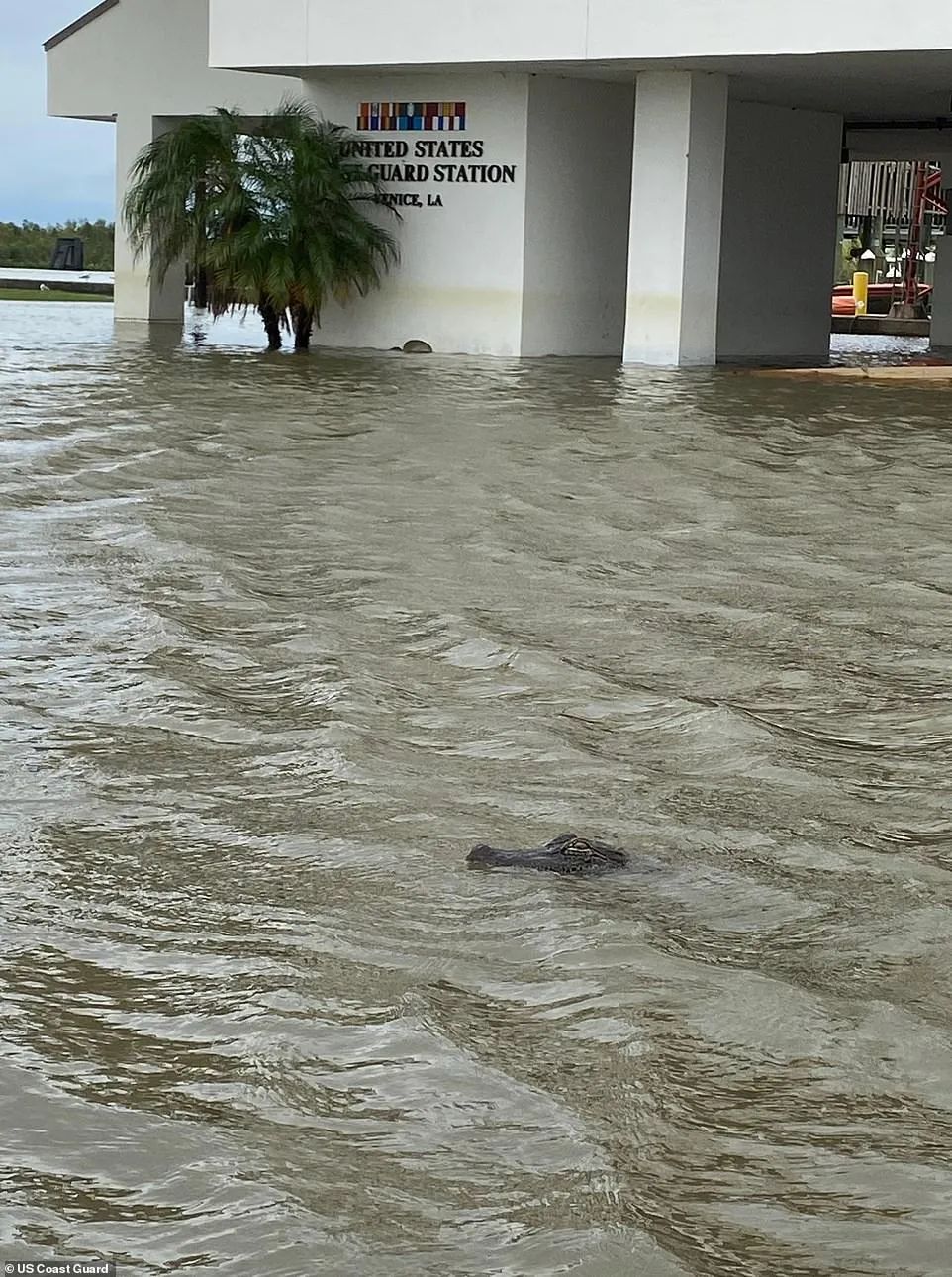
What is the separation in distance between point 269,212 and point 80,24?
6998 mm

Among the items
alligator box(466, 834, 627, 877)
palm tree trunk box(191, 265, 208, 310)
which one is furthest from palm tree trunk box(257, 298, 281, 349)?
alligator box(466, 834, 627, 877)

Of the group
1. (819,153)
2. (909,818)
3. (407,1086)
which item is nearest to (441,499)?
(909,818)

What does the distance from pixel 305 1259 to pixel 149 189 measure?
20507 mm

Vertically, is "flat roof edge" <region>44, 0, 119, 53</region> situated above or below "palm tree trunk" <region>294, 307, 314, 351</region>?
above

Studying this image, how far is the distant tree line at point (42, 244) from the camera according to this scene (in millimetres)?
50781

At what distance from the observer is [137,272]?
2628 cm

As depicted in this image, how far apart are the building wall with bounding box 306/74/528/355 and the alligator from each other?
717 inches

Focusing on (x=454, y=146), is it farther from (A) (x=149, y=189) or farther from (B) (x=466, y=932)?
(B) (x=466, y=932)

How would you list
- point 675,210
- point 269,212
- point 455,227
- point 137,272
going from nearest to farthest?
point 675,210, point 269,212, point 455,227, point 137,272

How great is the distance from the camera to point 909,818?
393 centimetres

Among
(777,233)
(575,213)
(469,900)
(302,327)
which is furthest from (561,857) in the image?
(777,233)

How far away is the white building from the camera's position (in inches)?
728

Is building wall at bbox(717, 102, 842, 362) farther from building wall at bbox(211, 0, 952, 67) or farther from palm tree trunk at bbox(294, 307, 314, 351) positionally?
palm tree trunk at bbox(294, 307, 314, 351)

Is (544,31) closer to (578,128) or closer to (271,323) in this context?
(578,128)
